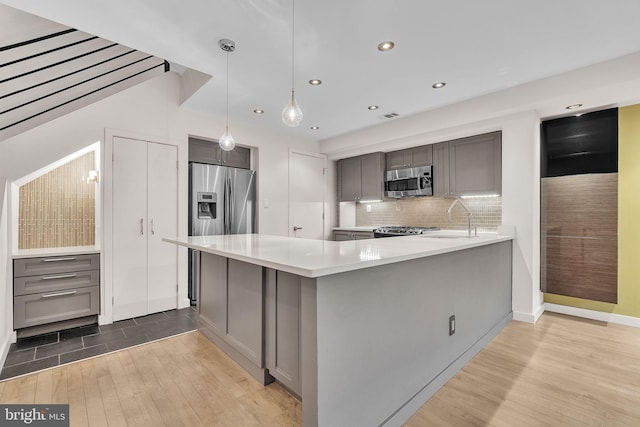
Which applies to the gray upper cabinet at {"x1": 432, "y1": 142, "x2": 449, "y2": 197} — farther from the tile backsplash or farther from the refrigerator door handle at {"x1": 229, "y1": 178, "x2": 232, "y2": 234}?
the refrigerator door handle at {"x1": 229, "y1": 178, "x2": 232, "y2": 234}

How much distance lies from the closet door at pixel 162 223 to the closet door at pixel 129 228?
0.06 meters

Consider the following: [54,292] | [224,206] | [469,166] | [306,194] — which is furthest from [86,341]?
[469,166]

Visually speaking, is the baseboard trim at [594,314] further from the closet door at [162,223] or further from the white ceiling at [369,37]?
the closet door at [162,223]

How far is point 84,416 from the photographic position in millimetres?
1681

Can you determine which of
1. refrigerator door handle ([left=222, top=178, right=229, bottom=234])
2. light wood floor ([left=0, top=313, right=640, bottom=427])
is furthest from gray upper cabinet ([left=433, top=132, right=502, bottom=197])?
refrigerator door handle ([left=222, top=178, right=229, bottom=234])

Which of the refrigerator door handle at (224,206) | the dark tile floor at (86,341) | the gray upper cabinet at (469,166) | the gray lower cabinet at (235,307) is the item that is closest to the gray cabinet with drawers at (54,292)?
the dark tile floor at (86,341)

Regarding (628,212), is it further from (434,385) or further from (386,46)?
(386,46)

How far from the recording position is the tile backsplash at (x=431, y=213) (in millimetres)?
3979

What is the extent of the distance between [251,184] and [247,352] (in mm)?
2802

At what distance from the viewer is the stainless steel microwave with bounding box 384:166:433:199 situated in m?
4.28

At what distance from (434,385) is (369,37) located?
8.11 feet

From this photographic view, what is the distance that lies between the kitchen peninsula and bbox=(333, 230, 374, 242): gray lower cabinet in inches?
93.1

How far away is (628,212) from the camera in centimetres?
308

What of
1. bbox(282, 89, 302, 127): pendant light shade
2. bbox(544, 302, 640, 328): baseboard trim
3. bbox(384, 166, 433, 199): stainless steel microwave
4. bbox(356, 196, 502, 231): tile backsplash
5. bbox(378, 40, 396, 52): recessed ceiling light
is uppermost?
bbox(378, 40, 396, 52): recessed ceiling light
